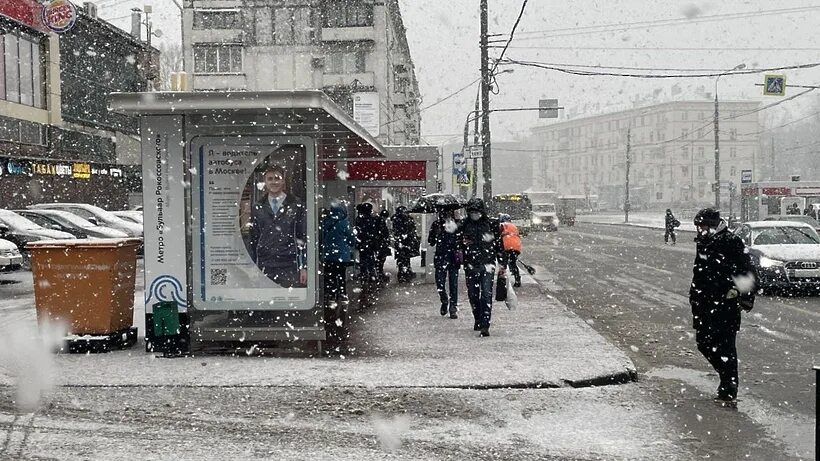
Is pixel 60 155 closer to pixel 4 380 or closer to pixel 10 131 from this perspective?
pixel 10 131

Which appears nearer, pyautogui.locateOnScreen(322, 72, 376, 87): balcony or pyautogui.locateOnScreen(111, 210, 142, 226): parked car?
pyautogui.locateOnScreen(111, 210, 142, 226): parked car

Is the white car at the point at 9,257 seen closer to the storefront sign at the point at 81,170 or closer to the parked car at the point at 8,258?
the parked car at the point at 8,258

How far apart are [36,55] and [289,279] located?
28805 mm

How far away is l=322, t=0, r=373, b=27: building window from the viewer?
5056 cm

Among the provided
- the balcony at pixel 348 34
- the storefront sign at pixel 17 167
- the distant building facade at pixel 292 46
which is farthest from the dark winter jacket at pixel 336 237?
the balcony at pixel 348 34

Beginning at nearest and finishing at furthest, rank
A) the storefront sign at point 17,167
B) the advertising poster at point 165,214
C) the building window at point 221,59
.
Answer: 1. the advertising poster at point 165,214
2. the storefront sign at point 17,167
3. the building window at point 221,59

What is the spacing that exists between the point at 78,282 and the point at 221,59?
45.3 metres

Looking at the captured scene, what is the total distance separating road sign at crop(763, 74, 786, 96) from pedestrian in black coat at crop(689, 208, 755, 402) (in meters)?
21.7

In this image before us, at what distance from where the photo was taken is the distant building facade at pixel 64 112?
1212 inches

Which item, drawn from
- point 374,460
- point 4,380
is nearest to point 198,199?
point 4,380

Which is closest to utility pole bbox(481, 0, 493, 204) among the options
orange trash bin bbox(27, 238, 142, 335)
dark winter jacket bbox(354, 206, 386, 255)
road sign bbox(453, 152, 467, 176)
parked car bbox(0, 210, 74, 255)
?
dark winter jacket bbox(354, 206, 386, 255)

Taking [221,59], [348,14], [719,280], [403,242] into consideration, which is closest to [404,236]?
[403,242]

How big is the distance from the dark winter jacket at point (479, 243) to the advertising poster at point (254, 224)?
2.10 m

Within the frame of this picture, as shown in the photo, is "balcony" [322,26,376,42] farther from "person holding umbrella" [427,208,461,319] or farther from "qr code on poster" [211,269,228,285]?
"qr code on poster" [211,269,228,285]
